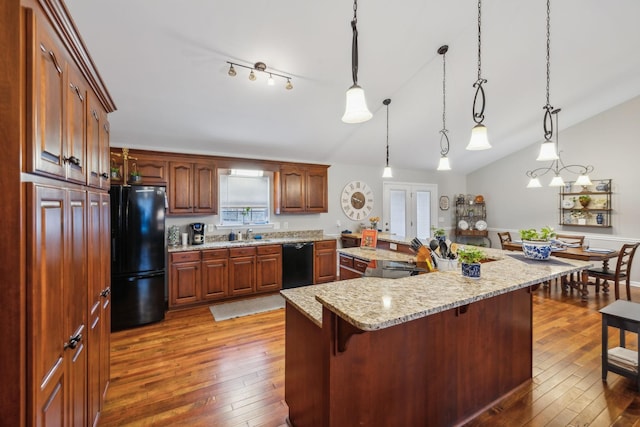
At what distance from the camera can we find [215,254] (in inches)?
163

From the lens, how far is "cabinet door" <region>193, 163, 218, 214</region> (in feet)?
14.1

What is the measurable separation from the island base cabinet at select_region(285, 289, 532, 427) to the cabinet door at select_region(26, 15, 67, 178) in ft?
4.21

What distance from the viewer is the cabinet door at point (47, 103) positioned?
3.06ft

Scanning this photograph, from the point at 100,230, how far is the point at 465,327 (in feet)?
8.15

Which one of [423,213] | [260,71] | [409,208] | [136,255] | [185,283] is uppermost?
[260,71]

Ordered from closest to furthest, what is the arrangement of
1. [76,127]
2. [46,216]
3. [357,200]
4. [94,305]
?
[46,216], [76,127], [94,305], [357,200]

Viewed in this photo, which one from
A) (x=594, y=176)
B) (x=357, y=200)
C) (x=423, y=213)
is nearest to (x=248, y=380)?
(x=357, y=200)

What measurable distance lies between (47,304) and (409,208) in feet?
21.6

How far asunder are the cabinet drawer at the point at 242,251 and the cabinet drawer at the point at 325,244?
3.79 feet

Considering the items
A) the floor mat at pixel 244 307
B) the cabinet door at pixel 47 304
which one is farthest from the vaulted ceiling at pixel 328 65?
the floor mat at pixel 244 307

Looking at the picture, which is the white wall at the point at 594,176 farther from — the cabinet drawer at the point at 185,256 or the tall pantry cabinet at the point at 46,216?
the tall pantry cabinet at the point at 46,216

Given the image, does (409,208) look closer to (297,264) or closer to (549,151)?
(297,264)

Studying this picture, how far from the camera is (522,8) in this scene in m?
2.76

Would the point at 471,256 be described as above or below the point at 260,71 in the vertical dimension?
below
